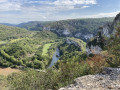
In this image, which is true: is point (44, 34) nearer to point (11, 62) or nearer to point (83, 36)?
point (83, 36)

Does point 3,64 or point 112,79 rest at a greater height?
point 112,79

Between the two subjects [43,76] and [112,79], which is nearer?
[112,79]

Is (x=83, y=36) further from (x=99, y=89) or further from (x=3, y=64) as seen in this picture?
(x=99, y=89)

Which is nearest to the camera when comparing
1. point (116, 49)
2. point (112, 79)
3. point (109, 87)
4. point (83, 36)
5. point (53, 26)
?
point (109, 87)

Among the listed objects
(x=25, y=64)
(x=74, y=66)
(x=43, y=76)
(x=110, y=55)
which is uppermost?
(x=110, y=55)

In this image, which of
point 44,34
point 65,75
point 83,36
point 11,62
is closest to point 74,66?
point 65,75

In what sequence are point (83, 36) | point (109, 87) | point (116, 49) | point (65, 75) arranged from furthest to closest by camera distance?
point (83, 36) < point (65, 75) < point (116, 49) < point (109, 87)
